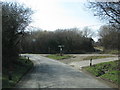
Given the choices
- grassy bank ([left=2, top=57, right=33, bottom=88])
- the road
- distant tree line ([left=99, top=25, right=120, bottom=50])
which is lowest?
the road

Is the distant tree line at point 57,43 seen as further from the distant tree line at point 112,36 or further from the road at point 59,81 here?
the road at point 59,81

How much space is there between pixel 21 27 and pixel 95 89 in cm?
1971

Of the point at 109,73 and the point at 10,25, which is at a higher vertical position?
the point at 10,25

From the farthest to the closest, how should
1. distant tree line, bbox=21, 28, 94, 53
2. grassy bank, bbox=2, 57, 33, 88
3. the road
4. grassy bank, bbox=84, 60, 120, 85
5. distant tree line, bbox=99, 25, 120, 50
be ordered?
distant tree line, bbox=21, 28, 94, 53, distant tree line, bbox=99, 25, 120, 50, grassy bank, bbox=84, 60, 120, 85, the road, grassy bank, bbox=2, 57, 33, 88

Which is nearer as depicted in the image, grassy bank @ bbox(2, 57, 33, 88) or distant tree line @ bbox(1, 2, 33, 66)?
grassy bank @ bbox(2, 57, 33, 88)

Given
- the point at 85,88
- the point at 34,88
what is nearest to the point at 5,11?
the point at 34,88

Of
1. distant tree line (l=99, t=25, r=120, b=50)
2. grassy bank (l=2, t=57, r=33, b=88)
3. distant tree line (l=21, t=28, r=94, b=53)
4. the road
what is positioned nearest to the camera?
grassy bank (l=2, t=57, r=33, b=88)

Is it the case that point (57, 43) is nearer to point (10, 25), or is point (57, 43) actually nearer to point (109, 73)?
point (10, 25)

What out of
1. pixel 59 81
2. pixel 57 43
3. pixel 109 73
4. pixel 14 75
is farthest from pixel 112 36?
pixel 57 43

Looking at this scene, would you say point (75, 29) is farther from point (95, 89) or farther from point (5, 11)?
point (95, 89)

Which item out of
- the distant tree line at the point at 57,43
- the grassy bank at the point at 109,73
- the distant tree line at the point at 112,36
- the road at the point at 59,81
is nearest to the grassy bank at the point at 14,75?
the road at the point at 59,81

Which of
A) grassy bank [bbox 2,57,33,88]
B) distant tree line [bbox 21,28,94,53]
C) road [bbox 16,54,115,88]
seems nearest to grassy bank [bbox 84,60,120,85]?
road [bbox 16,54,115,88]

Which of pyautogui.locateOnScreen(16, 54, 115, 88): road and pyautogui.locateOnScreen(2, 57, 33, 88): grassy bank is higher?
pyautogui.locateOnScreen(2, 57, 33, 88): grassy bank

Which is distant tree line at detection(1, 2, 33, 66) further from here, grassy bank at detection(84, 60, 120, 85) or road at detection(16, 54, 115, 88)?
grassy bank at detection(84, 60, 120, 85)
